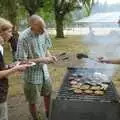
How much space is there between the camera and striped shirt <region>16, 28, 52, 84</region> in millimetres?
5938

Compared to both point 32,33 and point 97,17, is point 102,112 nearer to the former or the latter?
point 32,33

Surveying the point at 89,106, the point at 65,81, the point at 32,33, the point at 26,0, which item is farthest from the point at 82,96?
the point at 26,0

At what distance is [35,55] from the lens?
6.00 metres

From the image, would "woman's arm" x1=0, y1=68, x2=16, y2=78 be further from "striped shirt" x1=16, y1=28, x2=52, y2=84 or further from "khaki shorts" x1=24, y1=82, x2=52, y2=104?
"khaki shorts" x1=24, y1=82, x2=52, y2=104

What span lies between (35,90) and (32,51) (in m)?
0.64

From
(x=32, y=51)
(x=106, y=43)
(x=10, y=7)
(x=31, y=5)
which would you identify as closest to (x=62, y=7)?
(x=31, y=5)

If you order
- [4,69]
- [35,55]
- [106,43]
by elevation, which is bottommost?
[106,43]

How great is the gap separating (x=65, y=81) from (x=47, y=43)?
0.73m

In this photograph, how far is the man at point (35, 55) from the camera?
229 inches

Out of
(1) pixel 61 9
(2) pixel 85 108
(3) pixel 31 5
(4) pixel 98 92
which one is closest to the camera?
(2) pixel 85 108

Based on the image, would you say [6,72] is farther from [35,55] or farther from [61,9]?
[61,9]

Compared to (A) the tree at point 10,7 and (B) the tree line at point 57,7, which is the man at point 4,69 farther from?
(B) the tree line at point 57,7

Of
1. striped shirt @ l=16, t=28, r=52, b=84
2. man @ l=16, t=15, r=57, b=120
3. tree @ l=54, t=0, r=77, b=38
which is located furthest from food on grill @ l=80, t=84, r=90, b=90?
tree @ l=54, t=0, r=77, b=38

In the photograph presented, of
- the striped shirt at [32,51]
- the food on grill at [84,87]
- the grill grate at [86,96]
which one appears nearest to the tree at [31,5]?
the striped shirt at [32,51]
